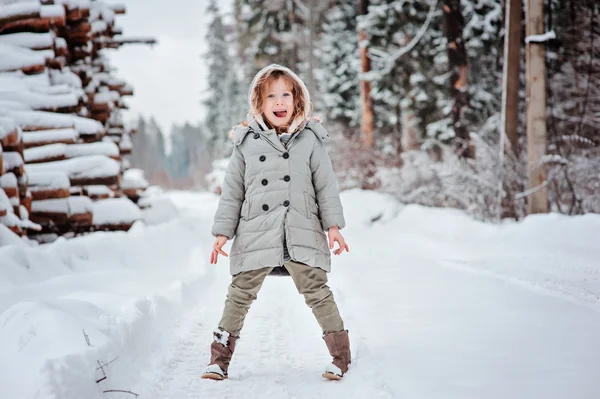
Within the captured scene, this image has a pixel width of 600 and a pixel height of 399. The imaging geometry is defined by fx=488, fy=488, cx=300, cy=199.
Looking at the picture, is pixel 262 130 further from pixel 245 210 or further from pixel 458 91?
pixel 458 91

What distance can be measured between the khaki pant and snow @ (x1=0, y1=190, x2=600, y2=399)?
0.99ft

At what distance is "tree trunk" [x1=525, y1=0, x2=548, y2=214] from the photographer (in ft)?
26.1

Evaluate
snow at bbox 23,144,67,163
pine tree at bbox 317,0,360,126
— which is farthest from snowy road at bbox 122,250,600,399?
pine tree at bbox 317,0,360,126

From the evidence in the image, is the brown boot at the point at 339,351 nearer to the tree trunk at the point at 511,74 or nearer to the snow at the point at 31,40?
the tree trunk at the point at 511,74

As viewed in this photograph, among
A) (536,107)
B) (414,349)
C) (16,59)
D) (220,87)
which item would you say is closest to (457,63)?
(536,107)

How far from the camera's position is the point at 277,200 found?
310 centimetres

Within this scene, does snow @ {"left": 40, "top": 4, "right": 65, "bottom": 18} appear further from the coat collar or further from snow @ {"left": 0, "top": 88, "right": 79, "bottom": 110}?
the coat collar

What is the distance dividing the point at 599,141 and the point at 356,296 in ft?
27.4

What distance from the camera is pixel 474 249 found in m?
7.04

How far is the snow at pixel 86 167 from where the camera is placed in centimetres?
766

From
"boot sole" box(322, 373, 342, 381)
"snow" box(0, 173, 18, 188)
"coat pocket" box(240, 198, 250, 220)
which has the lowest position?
"boot sole" box(322, 373, 342, 381)

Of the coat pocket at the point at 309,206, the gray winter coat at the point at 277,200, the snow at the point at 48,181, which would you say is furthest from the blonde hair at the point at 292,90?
the snow at the point at 48,181

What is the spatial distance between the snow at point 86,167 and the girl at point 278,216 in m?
5.29

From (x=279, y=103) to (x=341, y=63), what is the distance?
21062 millimetres
